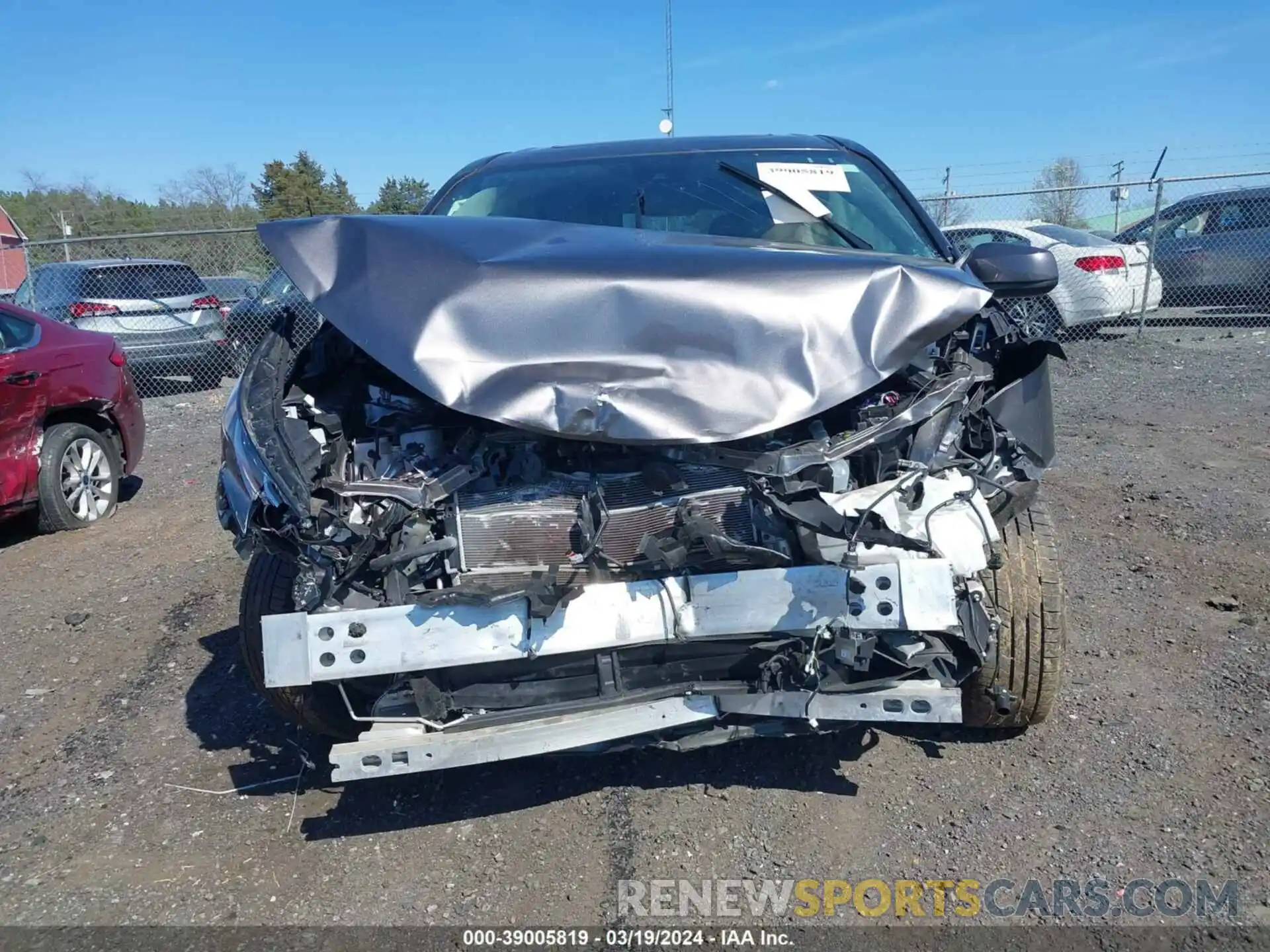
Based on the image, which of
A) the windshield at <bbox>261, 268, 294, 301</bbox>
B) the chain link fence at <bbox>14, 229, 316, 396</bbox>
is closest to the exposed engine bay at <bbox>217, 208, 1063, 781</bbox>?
the windshield at <bbox>261, 268, 294, 301</bbox>

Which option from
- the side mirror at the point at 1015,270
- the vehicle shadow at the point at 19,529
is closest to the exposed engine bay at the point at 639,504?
the side mirror at the point at 1015,270

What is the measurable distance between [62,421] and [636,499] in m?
4.96

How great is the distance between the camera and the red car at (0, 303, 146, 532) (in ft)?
18.0

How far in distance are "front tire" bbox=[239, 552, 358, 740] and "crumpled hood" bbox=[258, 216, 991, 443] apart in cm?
93

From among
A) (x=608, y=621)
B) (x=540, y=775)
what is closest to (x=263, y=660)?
(x=540, y=775)

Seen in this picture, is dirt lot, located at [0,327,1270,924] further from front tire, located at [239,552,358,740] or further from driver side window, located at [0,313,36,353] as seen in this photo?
driver side window, located at [0,313,36,353]

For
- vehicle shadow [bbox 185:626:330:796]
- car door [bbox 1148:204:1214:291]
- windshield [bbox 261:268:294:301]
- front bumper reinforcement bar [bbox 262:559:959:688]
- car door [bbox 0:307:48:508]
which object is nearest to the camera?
front bumper reinforcement bar [bbox 262:559:959:688]

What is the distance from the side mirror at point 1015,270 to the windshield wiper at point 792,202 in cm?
46

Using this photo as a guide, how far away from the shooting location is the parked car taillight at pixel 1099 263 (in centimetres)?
1019

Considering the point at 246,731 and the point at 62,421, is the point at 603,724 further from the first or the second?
the point at 62,421

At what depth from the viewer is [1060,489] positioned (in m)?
5.80

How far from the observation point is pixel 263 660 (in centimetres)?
292

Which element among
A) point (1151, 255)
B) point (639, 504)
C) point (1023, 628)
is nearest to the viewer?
point (639, 504)

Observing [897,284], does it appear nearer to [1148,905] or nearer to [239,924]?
[1148,905]
